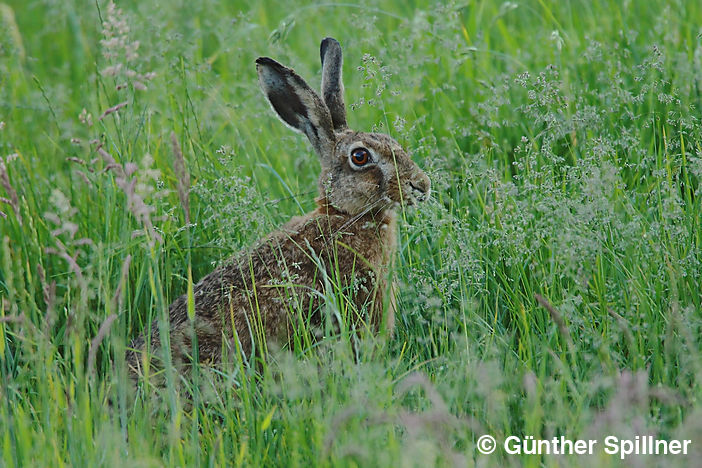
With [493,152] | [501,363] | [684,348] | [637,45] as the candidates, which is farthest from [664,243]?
[637,45]

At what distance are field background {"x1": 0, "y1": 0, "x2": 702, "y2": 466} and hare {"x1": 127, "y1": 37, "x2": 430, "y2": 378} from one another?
0.46ft

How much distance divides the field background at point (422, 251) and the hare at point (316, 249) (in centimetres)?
14

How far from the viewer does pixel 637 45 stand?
559 cm

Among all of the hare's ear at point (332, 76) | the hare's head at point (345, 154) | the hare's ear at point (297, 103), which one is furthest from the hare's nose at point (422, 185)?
the hare's ear at point (332, 76)

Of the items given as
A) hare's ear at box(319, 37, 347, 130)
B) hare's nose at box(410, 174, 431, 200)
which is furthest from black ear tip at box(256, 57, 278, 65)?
hare's nose at box(410, 174, 431, 200)

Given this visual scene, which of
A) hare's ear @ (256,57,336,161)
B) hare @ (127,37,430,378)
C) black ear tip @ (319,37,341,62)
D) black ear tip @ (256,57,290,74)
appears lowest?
hare @ (127,37,430,378)

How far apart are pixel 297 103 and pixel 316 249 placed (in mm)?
853

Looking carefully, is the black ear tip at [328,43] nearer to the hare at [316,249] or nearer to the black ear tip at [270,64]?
the hare at [316,249]

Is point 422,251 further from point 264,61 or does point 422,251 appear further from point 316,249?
point 264,61

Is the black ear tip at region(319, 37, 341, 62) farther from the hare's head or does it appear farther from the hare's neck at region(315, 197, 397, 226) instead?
the hare's neck at region(315, 197, 397, 226)

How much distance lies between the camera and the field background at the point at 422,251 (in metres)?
3.01

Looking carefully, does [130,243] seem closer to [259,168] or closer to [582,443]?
[259,168]

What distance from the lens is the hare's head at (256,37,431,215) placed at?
4.64 m

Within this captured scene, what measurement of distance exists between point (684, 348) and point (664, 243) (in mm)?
511
